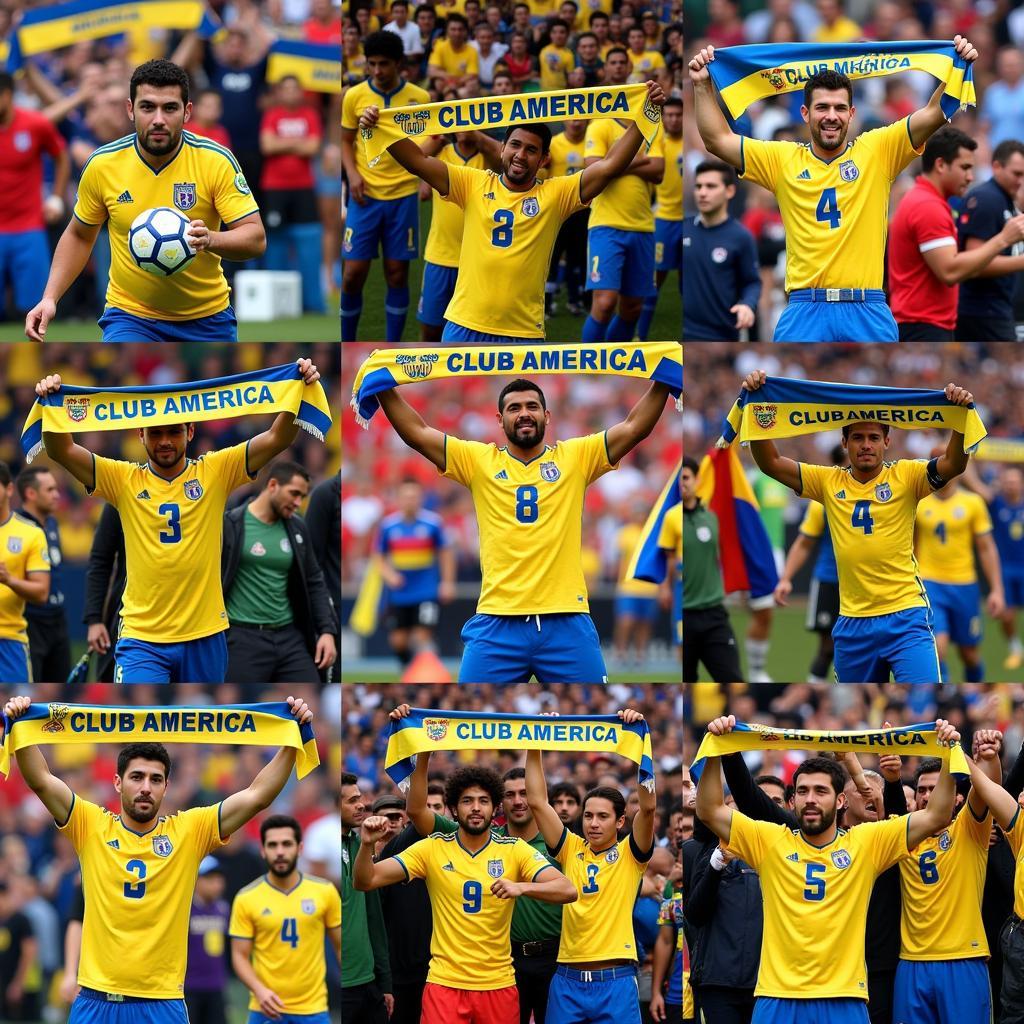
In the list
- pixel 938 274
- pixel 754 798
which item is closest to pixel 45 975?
pixel 754 798

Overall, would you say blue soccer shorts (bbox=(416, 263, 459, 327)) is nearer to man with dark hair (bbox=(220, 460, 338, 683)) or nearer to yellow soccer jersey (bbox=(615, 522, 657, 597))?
man with dark hair (bbox=(220, 460, 338, 683))

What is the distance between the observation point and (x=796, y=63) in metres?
11.4

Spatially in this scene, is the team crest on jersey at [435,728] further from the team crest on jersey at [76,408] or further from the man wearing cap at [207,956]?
the man wearing cap at [207,956]

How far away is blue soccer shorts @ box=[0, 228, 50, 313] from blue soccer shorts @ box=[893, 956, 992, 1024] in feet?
29.1

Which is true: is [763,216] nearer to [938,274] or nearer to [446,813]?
[938,274]

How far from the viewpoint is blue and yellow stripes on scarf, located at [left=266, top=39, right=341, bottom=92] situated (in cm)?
1692

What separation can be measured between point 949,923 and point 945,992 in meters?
0.38

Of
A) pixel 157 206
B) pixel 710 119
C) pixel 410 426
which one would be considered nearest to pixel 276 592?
pixel 410 426

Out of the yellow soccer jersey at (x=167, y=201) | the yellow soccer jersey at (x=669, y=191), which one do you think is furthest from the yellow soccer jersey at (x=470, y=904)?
the yellow soccer jersey at (x=669, y=191)

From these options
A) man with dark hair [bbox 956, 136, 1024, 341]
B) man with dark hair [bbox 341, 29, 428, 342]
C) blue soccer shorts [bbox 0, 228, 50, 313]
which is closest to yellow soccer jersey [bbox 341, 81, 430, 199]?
man with dark hair [bbox 341, 29, 428, 342]

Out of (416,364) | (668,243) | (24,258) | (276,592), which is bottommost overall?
(276,592)

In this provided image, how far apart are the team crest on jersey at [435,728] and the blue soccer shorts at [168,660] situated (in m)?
1.25

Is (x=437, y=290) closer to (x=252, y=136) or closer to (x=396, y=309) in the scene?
(x=396, y=309)

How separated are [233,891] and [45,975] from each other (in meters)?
2.79
